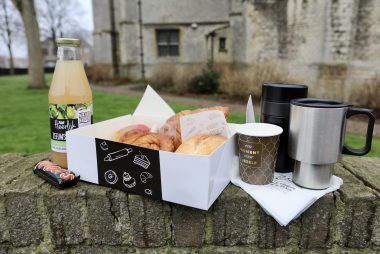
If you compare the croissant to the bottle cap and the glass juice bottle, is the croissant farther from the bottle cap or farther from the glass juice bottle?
the bottle cap

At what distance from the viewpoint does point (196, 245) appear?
1.05 meters

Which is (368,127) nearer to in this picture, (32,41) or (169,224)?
(169,224)

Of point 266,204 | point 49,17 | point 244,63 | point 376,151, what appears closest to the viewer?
point 266,204

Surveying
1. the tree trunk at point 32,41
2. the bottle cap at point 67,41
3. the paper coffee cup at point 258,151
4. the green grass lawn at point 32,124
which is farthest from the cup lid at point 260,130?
the tree trunk at point 32,41

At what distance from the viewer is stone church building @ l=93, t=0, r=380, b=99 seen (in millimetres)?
9617

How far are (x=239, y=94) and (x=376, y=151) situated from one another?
17.5 ft

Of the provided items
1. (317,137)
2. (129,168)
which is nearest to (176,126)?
(129,168)

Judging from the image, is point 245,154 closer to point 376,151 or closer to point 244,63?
point 376,151

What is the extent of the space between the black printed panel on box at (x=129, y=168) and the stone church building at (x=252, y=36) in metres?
10.3

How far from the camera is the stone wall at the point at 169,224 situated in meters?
1.01

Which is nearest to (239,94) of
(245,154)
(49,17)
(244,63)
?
(244,63)

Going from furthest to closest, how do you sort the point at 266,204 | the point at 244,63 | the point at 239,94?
A: the point at 244,63 → the point at 239,94 → the point at 266,204

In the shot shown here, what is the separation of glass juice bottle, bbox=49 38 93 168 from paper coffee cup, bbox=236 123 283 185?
63 centimetres

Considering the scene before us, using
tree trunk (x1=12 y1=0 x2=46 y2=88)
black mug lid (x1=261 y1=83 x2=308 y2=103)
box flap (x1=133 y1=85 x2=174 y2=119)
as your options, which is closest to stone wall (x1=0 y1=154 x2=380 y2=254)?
black mug lid (x1=261 y1=83 x2=308 y2=103)
